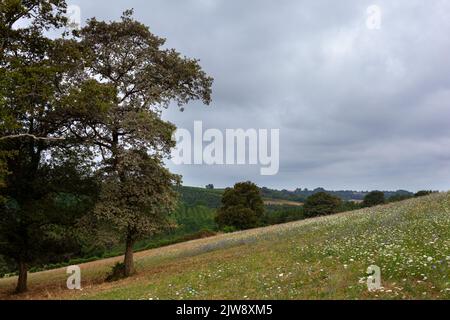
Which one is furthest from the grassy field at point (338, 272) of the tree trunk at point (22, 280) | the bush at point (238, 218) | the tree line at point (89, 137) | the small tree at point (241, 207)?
the small tree at point (241, 207)

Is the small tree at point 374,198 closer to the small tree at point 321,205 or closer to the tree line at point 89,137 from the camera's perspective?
the small tree at point 321,205

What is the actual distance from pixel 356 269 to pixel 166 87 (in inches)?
723

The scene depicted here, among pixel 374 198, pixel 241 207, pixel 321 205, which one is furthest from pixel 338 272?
pixel 374 198

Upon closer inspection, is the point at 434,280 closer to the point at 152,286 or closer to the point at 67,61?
the point at 152,286

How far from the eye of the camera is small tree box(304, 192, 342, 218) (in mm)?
115500

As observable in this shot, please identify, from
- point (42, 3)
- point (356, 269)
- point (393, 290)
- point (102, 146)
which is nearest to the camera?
point (393, 290)

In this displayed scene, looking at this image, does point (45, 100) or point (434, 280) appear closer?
point (434, 280)

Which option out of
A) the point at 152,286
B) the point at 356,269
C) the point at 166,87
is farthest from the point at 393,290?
the point at 166,87

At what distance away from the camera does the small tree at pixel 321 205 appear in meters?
116

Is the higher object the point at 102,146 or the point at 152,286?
the point at 102,146

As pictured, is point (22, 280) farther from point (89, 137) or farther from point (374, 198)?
point (374, 198)

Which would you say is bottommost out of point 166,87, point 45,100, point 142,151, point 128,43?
point 142,151

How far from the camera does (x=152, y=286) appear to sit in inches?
757
